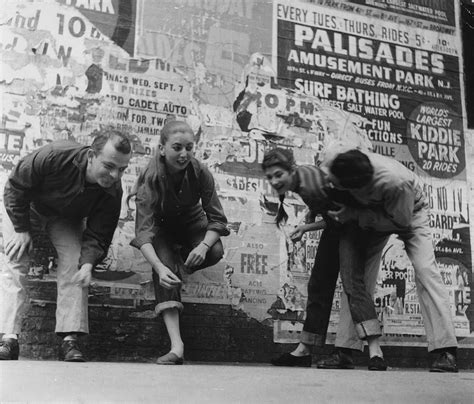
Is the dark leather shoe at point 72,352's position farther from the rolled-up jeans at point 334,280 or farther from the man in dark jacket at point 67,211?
the rolled-up jeans at point 334,280

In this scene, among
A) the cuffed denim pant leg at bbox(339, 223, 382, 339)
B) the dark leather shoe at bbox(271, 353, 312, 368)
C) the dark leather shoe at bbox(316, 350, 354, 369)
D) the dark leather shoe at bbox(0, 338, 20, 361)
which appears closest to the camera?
the dark leather shoe at bbox(0, 338, 20, 361)

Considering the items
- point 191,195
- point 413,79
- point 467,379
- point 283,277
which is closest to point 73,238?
point 191,195

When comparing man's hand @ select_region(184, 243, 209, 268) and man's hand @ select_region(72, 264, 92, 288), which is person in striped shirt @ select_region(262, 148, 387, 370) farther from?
man's hand @ select_region(72, 264, 92, 288)

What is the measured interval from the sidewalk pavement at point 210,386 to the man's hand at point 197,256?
0.60 meters

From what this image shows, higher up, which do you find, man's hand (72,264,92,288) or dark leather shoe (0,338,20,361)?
man's hand (72,264,92,288)

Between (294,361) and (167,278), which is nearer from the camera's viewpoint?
(167,278)

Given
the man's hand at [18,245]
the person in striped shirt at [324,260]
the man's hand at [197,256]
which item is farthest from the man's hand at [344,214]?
the man's hand at [18,245]

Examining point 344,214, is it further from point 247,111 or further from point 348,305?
point 247,111

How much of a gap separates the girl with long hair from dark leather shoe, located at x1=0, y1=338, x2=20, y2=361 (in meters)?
0.74

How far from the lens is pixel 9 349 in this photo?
3.00 meters

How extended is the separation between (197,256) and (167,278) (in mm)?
252

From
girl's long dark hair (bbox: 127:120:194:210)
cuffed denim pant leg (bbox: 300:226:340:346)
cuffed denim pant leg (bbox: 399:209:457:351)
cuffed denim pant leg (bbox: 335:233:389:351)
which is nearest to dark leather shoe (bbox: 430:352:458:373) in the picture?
cuffed denim pant leg (bbox: 399:209:457:351)

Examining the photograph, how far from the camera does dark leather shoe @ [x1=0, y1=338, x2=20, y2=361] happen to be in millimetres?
2951

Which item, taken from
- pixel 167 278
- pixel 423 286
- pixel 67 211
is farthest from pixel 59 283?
pixel 423 286
